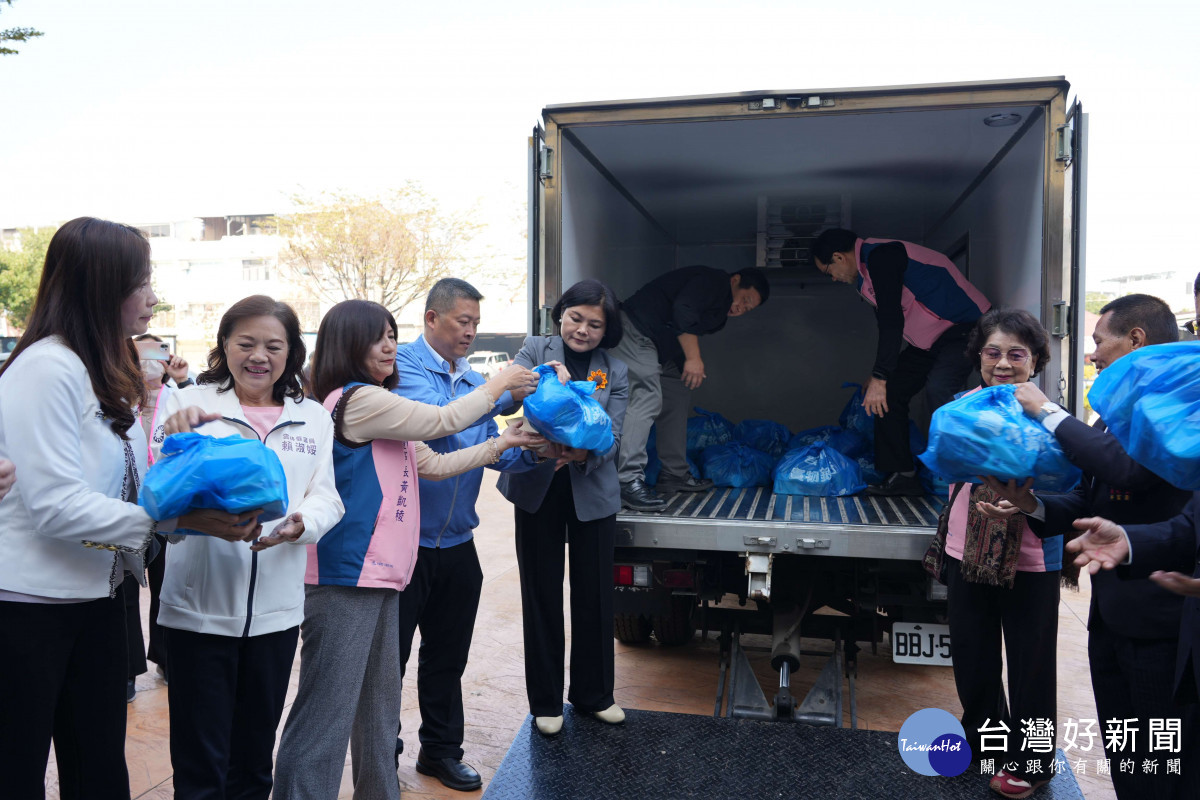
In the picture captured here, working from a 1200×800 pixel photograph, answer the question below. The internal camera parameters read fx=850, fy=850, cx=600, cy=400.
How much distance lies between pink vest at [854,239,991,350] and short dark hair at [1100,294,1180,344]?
1895 millimetres

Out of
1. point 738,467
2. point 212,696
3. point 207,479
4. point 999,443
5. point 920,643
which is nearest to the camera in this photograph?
point 207,479

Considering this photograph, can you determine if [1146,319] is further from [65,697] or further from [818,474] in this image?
[65,697]

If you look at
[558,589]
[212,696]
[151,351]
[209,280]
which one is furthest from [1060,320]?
[209,280]

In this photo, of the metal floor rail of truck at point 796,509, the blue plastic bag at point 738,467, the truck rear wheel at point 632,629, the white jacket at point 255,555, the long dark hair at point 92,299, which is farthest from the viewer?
the blue plastic bag at point 738,467

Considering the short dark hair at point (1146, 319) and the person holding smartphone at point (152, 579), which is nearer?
the short dark hair at point (1146, 319)

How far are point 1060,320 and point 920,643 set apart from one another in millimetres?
1365

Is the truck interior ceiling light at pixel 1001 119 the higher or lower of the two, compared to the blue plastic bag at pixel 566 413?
higher

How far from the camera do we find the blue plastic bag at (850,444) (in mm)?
4867

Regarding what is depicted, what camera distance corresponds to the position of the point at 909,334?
4500 mm

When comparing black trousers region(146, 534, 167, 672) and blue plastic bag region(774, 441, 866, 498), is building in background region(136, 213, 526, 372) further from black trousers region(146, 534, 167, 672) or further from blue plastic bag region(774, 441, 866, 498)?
black trousers region(146, 534, 167, 672)

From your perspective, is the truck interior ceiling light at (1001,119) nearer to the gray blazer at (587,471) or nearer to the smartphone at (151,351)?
the gray blazer at (587,471)

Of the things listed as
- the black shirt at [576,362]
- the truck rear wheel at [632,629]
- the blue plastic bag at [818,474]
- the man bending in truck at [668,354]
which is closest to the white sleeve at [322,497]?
the black shirt at [576,362]

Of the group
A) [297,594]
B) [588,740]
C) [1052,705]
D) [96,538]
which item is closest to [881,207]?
[1052,705]

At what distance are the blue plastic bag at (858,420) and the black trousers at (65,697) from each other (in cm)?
404
